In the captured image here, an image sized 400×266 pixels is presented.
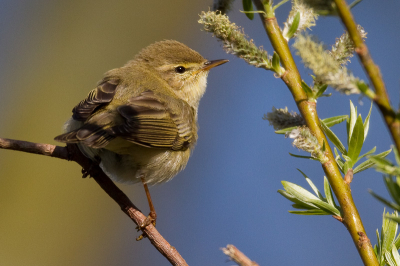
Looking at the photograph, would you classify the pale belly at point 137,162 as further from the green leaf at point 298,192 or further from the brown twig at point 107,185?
the green leaf at point 298,192

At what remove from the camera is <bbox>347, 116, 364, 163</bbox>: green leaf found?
1019mm

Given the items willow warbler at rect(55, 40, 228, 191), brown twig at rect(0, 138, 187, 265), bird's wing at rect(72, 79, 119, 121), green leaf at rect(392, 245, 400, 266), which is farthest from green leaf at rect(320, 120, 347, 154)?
bird's wing at rect(72, 79, 119, 121)

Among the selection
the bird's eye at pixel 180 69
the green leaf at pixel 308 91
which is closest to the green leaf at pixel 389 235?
the green leaf at pixel 308 91

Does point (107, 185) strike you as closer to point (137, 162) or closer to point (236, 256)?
point (137, 162)

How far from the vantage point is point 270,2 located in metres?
1.07

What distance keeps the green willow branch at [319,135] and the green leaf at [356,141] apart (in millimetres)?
84

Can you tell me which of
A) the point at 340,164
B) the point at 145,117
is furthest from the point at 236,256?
the point at 145,117

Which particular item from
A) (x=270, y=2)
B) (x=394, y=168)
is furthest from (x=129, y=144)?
(x=394, y=168)

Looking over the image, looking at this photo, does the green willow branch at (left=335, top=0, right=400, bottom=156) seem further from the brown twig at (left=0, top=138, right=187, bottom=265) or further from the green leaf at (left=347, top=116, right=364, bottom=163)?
the brown twig at (left=0, top=138, right=187, bottom=265)

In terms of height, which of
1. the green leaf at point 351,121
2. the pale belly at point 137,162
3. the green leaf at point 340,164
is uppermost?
the pale belly at point 137,162

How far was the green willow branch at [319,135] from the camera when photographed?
925mm

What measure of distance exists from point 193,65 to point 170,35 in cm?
274

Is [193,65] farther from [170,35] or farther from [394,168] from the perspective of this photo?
[394,168]

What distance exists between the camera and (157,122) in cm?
304
